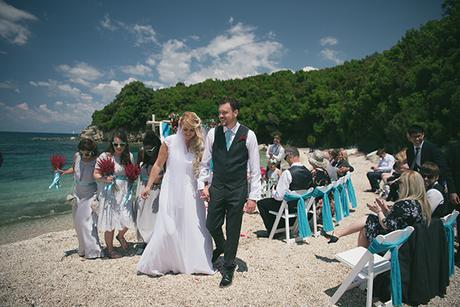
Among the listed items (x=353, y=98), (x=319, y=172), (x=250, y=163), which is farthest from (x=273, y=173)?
(x=353, y=98)

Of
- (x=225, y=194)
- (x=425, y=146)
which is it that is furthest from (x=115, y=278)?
(x=425, y=146)

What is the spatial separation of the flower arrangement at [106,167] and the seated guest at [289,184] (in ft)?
9.97

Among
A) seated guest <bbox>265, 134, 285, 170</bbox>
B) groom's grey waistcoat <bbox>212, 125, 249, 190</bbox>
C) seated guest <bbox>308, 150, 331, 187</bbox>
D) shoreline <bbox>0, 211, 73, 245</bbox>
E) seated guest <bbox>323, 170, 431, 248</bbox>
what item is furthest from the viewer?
seated guest <bbox>265, 134, 285, 170</bbox>

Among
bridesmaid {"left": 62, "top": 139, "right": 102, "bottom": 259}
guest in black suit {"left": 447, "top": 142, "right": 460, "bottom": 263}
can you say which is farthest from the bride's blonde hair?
guest in black suit {"left": 447, "top": 142, "right": 460, "bottom": 263}

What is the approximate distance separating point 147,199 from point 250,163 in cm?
200

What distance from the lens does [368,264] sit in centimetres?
313

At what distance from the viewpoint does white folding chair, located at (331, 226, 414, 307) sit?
117 inches

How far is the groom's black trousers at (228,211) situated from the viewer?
12.4ft

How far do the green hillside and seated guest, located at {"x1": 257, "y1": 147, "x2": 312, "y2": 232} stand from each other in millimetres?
18709

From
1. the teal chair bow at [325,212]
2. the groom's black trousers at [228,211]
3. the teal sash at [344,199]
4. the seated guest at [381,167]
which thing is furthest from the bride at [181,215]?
the seated guest at [381,167]

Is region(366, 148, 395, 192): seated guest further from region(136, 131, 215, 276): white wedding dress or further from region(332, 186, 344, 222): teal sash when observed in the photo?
region(136, 131, 215, 276): white wedding dress

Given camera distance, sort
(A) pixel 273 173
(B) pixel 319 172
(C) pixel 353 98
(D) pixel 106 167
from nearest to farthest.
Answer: (D) pixel 106 167 → (B) pixel 319 172 → (A) pixel 273 173 → (C) pixel 353 98

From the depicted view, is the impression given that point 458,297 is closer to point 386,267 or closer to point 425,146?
point 386,267

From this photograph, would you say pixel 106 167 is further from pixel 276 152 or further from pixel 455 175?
pixel 276 152
